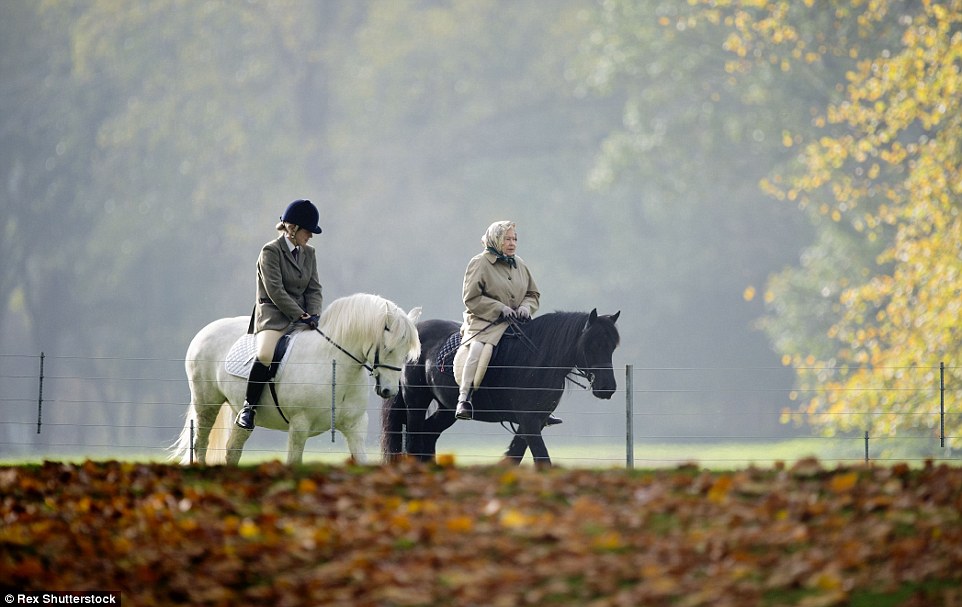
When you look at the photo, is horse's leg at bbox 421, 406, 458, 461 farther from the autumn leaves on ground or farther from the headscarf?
the autumn leaves on ground

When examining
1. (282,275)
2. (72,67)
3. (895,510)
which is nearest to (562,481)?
(895,510)

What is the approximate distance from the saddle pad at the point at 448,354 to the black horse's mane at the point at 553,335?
1.78ft

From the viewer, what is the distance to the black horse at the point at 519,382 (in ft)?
43.3

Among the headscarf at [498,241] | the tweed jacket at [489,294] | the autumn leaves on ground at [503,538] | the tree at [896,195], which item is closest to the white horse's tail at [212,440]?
the tweed jacket at [489,294]

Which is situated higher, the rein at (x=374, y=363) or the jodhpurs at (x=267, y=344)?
the jodhpurs at (x=267, y=344)

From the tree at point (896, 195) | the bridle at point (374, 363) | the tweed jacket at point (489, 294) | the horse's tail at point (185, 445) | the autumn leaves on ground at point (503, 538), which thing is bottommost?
the autumn leaves on ground at point (503, 538)

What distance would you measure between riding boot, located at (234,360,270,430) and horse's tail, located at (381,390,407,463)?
1.28 m

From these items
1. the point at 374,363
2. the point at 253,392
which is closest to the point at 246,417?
the point at 253,392

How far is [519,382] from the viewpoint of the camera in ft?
44.3

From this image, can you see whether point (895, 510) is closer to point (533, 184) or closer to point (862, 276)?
point (862, 276)

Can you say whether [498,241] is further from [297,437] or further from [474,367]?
[297,437]

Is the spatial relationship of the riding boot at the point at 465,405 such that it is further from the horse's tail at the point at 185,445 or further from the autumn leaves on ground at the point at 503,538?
the autumn leaves on ground at the point at 503,538

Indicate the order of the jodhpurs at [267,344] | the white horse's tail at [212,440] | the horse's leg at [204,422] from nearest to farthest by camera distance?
1. the jodhpurs at [267,344]
2. the white horse's tail at [212,440]
3. the horse's leg at [204,422]

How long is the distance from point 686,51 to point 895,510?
30.4m
